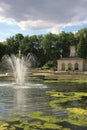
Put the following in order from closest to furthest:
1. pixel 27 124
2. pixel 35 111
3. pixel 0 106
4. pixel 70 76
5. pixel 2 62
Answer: pixel 27 124 → pixel 35 111 → pixel 0 106 → pixel 70 76 → pixel 2 62

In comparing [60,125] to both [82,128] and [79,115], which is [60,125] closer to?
[82,128]

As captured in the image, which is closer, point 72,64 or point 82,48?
point 72,64

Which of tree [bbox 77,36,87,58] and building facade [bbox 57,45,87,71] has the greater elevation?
tree [bbox 77,36,87,58]

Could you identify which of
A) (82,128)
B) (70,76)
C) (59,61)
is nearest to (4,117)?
(82,128)

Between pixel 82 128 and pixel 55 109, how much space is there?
16.3 feet

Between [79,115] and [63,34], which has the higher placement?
[63,34]

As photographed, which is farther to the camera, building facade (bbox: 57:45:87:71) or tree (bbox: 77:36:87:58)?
tree (bbox: 77:36:87:58)

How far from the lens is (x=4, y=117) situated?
49.8ft

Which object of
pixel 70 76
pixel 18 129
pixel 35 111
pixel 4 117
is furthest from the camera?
pixel 70 76

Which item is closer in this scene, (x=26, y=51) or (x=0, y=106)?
(x=0, y=106)

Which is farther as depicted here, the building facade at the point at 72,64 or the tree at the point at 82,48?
the tree at the point at 82,48

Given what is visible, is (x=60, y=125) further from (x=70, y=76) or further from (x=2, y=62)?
(x=2, y=62)

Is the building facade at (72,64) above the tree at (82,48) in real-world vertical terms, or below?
below

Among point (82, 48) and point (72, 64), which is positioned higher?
point (82, 48)
